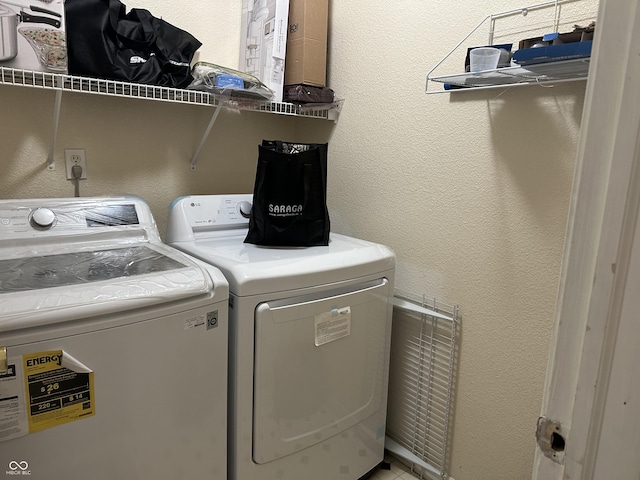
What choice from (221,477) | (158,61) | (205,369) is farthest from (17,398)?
(158,61)

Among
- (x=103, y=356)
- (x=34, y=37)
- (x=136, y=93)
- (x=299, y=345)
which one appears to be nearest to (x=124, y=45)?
(x=136, y=93)

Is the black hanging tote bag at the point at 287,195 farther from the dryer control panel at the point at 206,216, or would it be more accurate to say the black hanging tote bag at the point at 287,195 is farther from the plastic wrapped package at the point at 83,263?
the plastic wrapped package at the point at 83,263

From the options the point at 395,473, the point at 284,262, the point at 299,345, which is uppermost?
the point at 284,262

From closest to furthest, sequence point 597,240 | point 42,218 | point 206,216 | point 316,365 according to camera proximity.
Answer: point 597,240 → point 42,218 → point 316,365 → point 206,216

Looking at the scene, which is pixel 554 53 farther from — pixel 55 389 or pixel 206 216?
pixel 55 389

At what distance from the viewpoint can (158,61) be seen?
170 centimetres

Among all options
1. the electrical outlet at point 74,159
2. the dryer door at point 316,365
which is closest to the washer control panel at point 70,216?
the electrical outlet at point 74,159

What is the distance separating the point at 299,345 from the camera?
152 cm

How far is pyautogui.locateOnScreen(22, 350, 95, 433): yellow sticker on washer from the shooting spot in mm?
1019

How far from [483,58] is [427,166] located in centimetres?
46

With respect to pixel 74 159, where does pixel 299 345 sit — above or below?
below

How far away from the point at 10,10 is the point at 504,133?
158cm

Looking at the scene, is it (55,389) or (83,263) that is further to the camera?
(83,263)

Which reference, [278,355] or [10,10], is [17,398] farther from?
[10,10]
